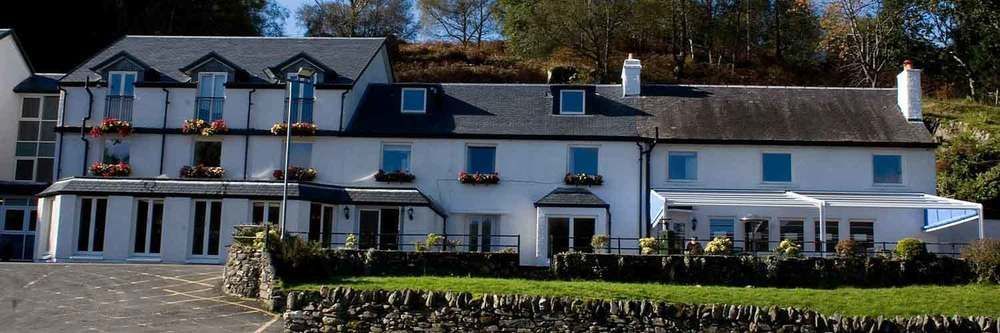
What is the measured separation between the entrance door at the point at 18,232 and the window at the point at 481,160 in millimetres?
16222

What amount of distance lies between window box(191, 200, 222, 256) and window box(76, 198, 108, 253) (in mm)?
2967

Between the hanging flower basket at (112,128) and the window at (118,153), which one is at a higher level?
the hanging flower basket at (112,128)

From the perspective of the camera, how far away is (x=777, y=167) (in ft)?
111

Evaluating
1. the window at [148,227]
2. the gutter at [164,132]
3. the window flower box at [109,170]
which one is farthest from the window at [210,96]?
the window at [148,227]

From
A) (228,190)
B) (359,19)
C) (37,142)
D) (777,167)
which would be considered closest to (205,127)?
(228,190)

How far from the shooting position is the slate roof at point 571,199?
32.5 m

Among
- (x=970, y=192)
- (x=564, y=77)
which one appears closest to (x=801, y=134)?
(x=970, y=192)

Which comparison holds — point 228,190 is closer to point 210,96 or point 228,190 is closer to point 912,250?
point 210,96

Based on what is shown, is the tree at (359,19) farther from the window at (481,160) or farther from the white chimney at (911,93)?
the white chimney at (911,93)

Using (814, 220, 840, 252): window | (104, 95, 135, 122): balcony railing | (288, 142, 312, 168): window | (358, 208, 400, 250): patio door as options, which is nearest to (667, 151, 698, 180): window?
(814, 220, 840, 252): window

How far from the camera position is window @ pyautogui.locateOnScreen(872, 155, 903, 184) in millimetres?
33438

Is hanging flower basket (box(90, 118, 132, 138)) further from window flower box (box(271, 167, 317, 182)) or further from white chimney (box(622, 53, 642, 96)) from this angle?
white chimney (box(622, 53, 642, 96))

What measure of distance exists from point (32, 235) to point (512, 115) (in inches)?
719

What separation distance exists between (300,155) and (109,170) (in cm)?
671
